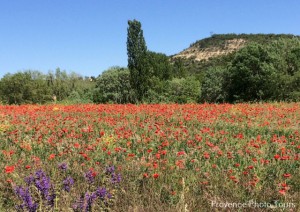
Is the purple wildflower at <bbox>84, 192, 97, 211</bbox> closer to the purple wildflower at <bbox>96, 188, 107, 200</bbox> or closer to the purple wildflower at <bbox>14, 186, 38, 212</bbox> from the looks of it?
the purple wildflower at <bbox>96, 188, 107, 200</bbox>

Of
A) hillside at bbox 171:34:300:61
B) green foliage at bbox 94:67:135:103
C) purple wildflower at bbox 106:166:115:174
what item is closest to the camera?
purple wildflower at bbox 106:166:115:174

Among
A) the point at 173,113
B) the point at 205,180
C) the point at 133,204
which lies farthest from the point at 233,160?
the point at 173,113

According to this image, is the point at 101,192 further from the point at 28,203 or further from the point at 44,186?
the point at 28,203

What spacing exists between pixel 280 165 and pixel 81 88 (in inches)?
3726

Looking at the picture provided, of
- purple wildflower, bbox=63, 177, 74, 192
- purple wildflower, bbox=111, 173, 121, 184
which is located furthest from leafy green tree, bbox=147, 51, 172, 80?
purple wildflower, bbox=63, 177, 74, 192

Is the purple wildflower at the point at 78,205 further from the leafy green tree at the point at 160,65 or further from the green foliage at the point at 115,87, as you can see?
the leafy green tree at the point at 160,65

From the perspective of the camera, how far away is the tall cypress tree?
4978cm

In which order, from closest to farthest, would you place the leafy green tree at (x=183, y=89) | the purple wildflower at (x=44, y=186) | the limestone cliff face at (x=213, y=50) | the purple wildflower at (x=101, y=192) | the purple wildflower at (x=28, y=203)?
the purple wildflower at (x=28, y=203)
the purple wildflower at (x=44, y=186)
the purple wildflower at (x=101, y=192)
the leafy green tree at (x=183, y=89)
the limestone cliff face at (x=213, y=50)

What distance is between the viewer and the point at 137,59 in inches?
1969

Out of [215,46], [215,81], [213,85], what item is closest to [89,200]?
[213,85]

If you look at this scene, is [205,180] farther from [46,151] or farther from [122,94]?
[122,94]

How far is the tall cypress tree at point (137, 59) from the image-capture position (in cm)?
4978

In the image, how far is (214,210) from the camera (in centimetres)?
432

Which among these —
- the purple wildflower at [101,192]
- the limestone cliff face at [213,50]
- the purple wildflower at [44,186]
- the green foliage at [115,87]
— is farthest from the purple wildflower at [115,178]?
the limestone cliff face at [213,50]
